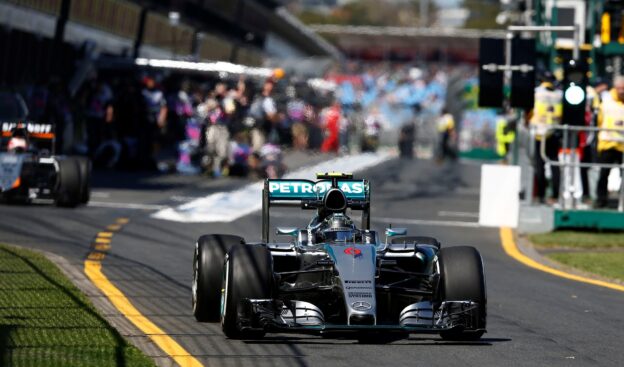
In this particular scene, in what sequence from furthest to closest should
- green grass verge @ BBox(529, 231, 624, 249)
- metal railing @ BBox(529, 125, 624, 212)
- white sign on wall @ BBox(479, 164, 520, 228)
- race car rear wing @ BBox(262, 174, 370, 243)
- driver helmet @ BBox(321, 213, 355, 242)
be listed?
white sign on wall @ BBox(479, 164, 520, 228)
metal railing @ BBox(529, 125, 624, 212)
green grass verge @ BBox(529, 231, 624, 249)
race car rear wing @ BBox(262, 174, 370, 243)
driver helmet @ BBox(321, 213, 355, 242)

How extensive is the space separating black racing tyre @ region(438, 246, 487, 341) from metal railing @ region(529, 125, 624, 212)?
32.9 feet

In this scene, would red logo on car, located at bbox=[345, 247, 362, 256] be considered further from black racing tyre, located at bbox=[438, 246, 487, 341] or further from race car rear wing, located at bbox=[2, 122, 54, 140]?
race car rear wing, located at bbox=[2, 122, 54, 140]

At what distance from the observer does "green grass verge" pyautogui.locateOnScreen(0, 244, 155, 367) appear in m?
9.24

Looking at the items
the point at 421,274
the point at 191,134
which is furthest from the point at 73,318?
the point at 191,134

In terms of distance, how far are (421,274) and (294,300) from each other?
1.01m

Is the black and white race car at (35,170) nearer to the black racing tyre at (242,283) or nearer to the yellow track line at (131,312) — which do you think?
the yellow track line at (131,312)

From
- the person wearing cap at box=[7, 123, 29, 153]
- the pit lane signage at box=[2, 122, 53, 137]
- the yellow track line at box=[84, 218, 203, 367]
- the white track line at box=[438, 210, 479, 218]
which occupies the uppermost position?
the pit lane signage at box=[2, 122, 53, 137]

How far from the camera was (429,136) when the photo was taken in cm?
6119

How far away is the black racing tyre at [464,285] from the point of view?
10625 millimetres

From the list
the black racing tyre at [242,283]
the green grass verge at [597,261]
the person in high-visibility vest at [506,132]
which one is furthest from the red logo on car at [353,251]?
the person in high-visibility vest at [506,132]

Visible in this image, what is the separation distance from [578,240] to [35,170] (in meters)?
7.20

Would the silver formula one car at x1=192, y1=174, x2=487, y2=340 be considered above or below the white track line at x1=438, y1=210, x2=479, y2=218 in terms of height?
above

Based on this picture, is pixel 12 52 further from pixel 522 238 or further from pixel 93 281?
pixel 93 281

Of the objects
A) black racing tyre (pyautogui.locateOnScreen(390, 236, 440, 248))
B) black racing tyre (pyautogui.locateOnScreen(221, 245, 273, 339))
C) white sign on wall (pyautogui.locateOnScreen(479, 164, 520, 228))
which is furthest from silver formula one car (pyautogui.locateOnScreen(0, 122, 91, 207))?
black racing tyre (pyautogui.locateOnScreen(221, 245, 273, 339))
